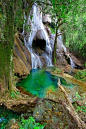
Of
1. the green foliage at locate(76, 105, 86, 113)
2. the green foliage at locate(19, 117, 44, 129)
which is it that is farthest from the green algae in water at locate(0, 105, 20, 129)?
the green foliage at locate(76, 105, 86, 113)

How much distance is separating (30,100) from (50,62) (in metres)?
12.4

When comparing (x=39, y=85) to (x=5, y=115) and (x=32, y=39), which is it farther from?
(x=32, y=39)

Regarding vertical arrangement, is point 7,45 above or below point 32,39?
below

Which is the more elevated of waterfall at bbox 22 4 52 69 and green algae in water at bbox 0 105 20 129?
waterfall at bbox 22 4 52 69

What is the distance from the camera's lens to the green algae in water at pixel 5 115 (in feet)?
10.5

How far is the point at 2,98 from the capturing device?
13.5 feet

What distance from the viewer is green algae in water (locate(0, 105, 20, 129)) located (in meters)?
3.19

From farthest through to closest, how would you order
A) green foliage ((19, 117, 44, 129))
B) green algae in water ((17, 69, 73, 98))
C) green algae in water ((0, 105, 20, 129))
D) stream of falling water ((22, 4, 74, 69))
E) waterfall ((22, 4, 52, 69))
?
stream of falling water ((22, 4, 74, 69)) < waterfall ((22, 4, 52, 69)) < green algae in water ((17, 69, 73, 98)) < green algae in water ((0, 105, 20, 129)) < green foliage ((19, 117, 44, 129))

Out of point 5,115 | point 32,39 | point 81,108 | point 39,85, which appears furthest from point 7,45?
point 32,39

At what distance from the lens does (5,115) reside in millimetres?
3557

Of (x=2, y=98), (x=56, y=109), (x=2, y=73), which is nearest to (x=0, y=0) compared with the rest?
(x=2, y=73)

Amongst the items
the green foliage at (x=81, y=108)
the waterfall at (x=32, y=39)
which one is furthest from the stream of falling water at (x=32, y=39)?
the green foliage at (x=81, y=108)

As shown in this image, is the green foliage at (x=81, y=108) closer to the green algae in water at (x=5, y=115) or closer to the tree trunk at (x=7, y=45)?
the green algae in water at (x=5, y=115)

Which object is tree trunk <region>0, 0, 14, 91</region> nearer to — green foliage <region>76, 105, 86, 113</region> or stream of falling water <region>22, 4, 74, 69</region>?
green foliage <region>76, 105, 86, 113</region>
